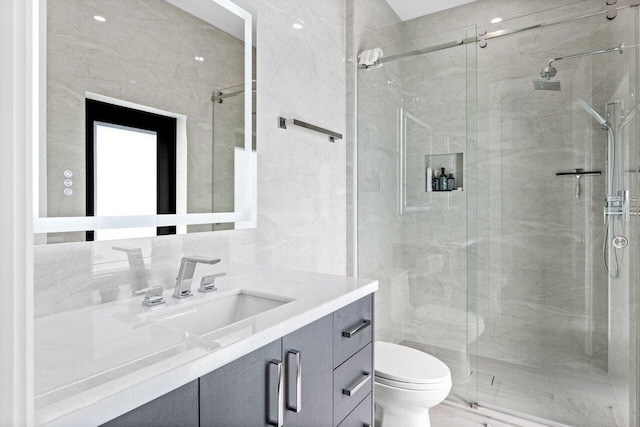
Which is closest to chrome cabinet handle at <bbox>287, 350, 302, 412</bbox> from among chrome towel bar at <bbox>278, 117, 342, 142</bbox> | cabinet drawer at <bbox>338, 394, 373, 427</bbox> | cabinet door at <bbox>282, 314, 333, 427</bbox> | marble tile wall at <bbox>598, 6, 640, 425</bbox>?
cabinet door at <bbox>282, 314, 333, 427</bbox>

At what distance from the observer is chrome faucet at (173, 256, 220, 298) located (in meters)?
1.19

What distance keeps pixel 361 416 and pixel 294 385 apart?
21.3 inches

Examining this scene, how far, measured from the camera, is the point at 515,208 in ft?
7.45

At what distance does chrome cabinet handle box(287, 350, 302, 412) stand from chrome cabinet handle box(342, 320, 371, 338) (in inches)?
11.0

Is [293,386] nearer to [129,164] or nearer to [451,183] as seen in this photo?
[129,164]

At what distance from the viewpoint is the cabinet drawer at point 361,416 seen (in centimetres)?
129

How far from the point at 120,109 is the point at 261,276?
2.50ft

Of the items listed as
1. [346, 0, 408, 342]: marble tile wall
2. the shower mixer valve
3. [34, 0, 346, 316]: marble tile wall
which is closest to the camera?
[34, 0, 346, 316]: marble tile wall

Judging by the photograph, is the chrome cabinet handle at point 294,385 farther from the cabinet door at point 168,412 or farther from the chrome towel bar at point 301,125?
the chrome towel bar at point 301,125

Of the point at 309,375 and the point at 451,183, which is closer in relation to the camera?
the point at 309,375

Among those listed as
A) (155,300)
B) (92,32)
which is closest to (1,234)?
(155,300)

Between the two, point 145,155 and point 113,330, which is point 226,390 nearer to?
point 113,330

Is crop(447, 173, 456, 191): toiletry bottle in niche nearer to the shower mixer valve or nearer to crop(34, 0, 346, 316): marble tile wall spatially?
crop(34, 0, 346, 316): marble tile wall

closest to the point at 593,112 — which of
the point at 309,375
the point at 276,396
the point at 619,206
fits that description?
the point at 619,206
